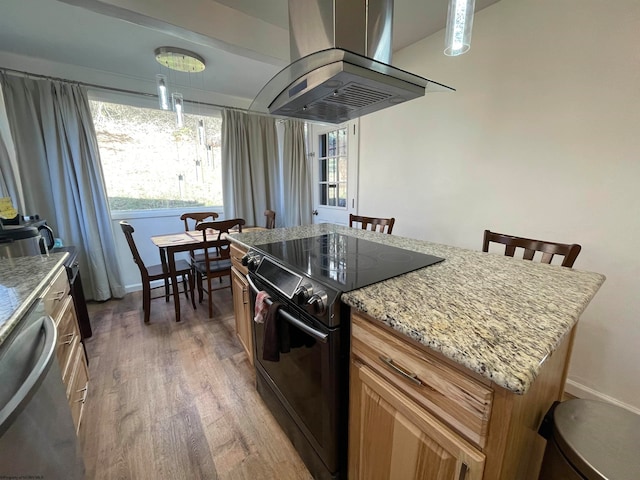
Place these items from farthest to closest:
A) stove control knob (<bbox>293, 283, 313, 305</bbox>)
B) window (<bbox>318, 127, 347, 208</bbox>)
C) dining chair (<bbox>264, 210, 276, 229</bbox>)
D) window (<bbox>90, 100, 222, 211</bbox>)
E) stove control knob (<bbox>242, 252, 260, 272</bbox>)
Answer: dining chair (<bbox>264, 210, 276, 229</bbox>) → window (<bbox>318, 127, 347, 208</bbox>) → window (<bbox>90, 100, 222, 211</bbox>) → stove control knob (<bbox>242, 252, 260, 272</bbox>) → stove control knob (<bbox>293, 283, 313, 305</bbox>)

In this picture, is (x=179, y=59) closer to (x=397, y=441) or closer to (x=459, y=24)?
(x=459, y=24)

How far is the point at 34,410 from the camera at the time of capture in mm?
783

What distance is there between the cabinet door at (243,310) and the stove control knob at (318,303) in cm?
77

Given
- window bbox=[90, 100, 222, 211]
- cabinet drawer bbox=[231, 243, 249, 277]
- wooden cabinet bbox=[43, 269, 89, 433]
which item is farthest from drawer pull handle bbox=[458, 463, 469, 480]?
window bbox=[90, 100, 222, 211]

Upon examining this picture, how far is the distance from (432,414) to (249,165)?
12.1 ft

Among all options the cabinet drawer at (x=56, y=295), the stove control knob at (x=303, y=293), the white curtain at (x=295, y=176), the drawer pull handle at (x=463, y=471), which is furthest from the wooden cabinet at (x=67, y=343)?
the white curtain at (x=295, y=176)

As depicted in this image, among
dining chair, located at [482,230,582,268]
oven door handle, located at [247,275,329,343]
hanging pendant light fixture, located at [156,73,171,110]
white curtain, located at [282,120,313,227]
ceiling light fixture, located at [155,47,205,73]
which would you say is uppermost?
ceiling light fixture, located at [155,47,205,73]

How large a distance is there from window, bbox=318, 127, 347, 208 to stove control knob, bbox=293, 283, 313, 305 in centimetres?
258

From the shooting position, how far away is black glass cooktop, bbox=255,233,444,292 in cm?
101

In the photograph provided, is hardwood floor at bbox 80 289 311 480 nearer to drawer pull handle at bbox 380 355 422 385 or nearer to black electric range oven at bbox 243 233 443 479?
black electric range oven at bbox 243 233 443 479

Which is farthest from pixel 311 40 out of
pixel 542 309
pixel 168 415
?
pixel 168 415

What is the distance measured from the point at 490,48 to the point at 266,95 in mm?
1710

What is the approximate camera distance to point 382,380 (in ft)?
2.69

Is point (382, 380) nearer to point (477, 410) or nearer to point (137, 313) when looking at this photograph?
point (477, 410)
